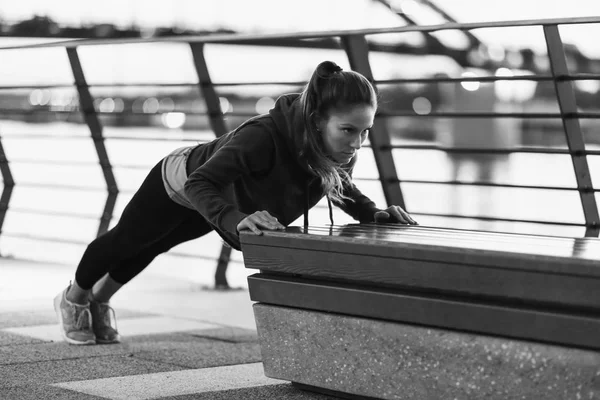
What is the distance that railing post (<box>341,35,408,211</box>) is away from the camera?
13.1ft

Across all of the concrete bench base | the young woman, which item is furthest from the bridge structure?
the young woman

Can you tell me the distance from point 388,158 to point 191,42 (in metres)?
1.24

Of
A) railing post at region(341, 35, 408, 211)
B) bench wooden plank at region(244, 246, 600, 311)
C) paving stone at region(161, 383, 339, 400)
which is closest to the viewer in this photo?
bench wooden plank at region(244, 246, 600, 311)

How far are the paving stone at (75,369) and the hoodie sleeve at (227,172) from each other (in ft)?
2.20

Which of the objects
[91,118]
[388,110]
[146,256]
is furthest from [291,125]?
[91,118]

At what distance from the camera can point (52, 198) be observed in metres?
13.3

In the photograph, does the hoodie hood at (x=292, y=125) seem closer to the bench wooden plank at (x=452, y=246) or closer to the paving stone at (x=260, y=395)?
the bench wooden plank at (x=452, y=246)

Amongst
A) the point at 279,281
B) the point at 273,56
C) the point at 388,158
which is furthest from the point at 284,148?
the point at 273,56

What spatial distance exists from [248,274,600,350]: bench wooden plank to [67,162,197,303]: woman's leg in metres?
0.60

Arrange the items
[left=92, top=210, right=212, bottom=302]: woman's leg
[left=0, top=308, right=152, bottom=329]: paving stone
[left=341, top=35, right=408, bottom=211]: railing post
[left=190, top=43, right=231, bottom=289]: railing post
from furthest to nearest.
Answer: [left=190, top=43, right=231, bottom=289]: railing post < [left=341, top=35, right=408, bottom=211]: railing post < [left=0, top=308, right=152, bottom=329]: paving stone < [left=92, top=210, right=212, bottom=302]: woman's leg

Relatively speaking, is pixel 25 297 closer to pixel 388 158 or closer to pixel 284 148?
pixel 388 158

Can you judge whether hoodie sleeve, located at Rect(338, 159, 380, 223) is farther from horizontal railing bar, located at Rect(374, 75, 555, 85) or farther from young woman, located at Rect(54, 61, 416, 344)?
horizontal railing bar, located at Rect(374, 75, 555, 85)

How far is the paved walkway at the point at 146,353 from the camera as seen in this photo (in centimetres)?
262

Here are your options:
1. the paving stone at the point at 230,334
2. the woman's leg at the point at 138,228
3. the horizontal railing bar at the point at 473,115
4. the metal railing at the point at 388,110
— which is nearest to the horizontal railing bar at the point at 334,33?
the metal railing at the point at 388,110
